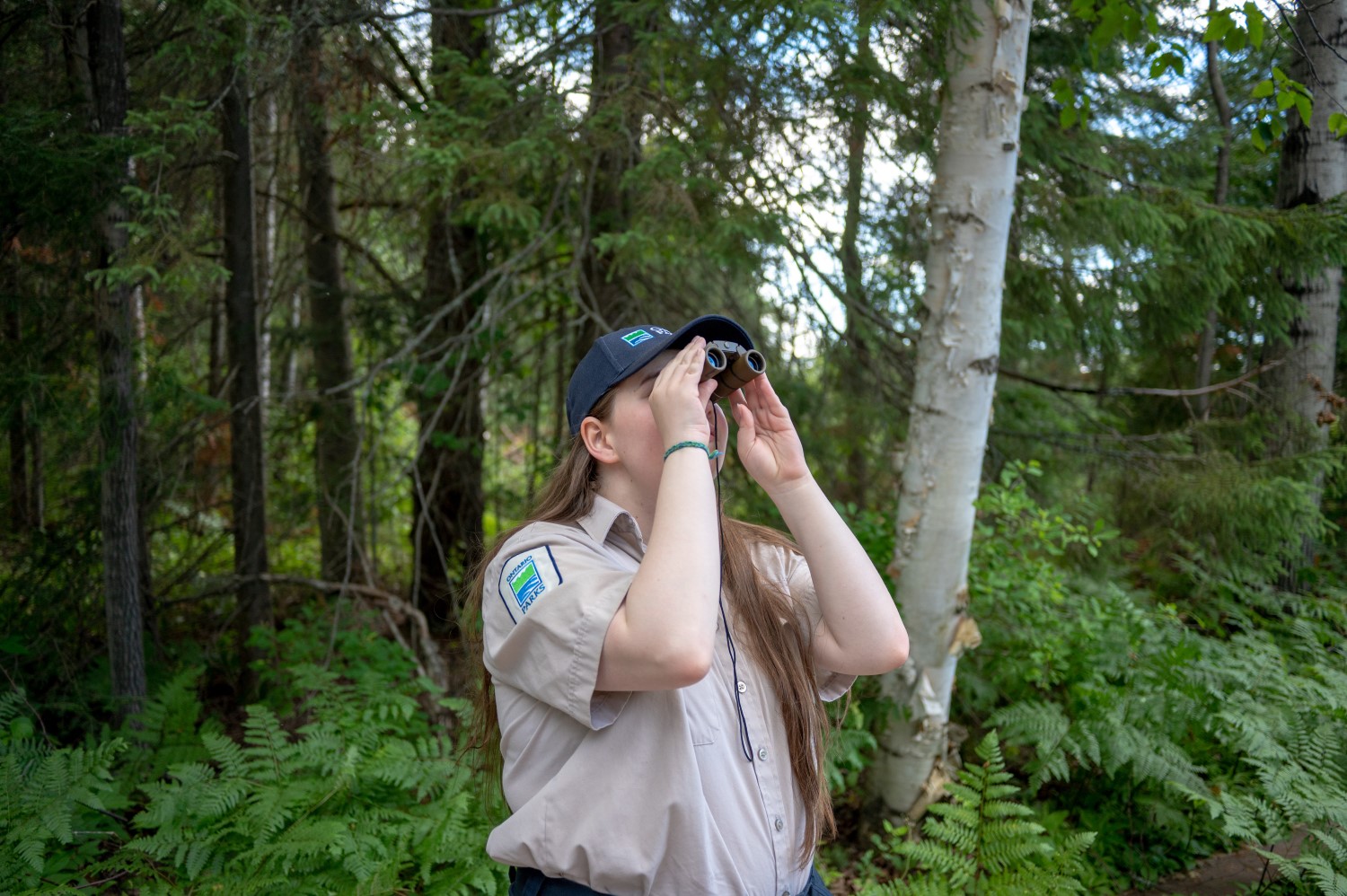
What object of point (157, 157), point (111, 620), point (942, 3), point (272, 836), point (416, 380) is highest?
point (942, 3)

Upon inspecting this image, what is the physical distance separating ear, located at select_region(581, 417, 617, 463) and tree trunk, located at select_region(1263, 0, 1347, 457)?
5.25 meters

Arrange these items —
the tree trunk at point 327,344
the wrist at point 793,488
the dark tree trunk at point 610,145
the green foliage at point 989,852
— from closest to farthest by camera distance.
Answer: the wrist at point 793,488
the green foliage at point 989,852
the dark tree trunk at point 610,145
the tree trunk at point 327,344

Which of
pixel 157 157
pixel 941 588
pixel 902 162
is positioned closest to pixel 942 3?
pixel 902 162

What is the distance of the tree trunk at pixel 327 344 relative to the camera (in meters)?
5.48

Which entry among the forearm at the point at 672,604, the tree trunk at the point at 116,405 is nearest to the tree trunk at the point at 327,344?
the tree trunk at the point at 116,405

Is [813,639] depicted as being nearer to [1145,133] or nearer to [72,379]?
[72,379]

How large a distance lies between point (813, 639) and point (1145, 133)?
6.84m

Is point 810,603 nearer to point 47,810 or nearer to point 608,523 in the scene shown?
point 608,523

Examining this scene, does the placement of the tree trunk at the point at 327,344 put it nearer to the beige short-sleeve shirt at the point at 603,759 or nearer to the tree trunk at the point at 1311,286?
the beige short-sleeve shirt at the point at 603,759

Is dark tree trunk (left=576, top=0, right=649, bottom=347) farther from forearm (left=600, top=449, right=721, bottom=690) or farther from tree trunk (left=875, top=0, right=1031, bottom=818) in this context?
forearm (left=600, top=449, right=721, bottom=690)

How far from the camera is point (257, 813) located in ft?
9.60

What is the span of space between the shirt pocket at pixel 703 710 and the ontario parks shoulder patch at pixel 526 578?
33 centimetres

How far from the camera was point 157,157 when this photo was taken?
3770 millimetres

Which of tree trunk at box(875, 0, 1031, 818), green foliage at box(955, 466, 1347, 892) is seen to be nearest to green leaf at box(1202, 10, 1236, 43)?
tree trunk at box(875, 0, 1031, 818)
